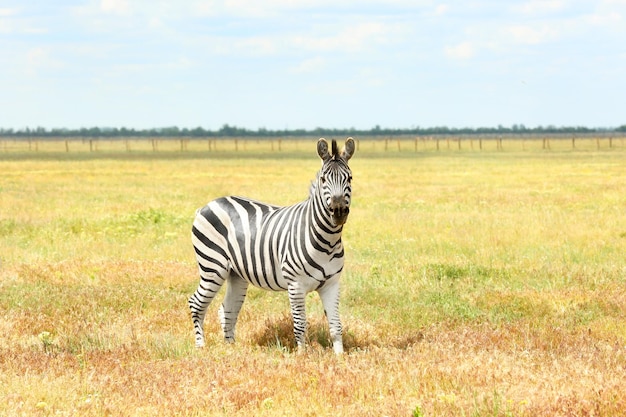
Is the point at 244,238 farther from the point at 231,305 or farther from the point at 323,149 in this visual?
the point at 323,149

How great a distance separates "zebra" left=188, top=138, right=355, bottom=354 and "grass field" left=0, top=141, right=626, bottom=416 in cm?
49

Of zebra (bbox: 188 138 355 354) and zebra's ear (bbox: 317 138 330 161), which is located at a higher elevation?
zebra's ear (bbox: 317 138 330 161)

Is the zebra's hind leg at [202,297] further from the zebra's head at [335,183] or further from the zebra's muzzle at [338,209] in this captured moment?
the zebra's muzzle at [338,209]

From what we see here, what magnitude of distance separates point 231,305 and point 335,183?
2642 millimetres

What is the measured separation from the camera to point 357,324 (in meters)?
11.6

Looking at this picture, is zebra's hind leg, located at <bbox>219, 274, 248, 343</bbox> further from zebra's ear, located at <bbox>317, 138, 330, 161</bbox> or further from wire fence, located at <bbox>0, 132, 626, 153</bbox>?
wire fence, located at <bbox>0, 132, 626, 153</bbox>

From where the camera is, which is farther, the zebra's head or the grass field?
the zebra's head

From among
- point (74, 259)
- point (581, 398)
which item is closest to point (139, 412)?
point (581, 398)

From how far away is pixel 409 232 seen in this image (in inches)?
890

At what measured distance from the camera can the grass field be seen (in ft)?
24.8

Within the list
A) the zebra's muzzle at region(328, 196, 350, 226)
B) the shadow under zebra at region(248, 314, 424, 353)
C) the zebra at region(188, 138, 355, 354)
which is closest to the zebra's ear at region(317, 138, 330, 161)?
the zebra at region(188, 138, 355, 354)

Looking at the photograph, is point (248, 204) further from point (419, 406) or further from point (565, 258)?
point (565, 258)

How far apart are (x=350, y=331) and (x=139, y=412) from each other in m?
4.25

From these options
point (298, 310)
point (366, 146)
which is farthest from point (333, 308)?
point (366, 146)
